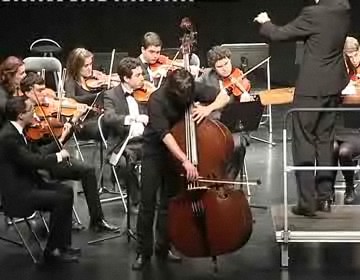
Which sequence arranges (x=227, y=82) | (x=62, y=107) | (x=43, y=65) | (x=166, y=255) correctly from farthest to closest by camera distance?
1. (x=43, y=65)
2. (x=227, y=82)
3. (x=62, y=107)
4. (x=166, y=255)

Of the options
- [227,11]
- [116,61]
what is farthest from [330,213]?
[227,11]

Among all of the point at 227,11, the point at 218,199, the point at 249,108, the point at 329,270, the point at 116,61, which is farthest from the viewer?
the point at 227,11

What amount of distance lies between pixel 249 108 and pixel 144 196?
1242 millimetres

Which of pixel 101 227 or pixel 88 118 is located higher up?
pixel 88 118

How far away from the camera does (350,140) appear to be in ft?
22.8

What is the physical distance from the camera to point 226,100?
6.27 meters

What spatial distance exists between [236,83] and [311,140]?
1346 millimetres

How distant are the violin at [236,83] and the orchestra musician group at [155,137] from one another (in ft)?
0.54

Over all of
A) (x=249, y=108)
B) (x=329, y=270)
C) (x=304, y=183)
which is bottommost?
(x=329, y=270)

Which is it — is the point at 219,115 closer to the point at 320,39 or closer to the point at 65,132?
the point at 320,39

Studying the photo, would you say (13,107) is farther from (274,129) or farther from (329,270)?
(274,129)

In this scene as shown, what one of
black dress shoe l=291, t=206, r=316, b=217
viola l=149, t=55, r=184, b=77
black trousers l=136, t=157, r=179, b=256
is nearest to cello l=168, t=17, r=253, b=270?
black trousers l=136, t=157, r=179, b=256

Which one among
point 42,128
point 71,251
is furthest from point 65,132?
point 71,251

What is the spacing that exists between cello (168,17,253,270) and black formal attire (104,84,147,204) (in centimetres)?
112
